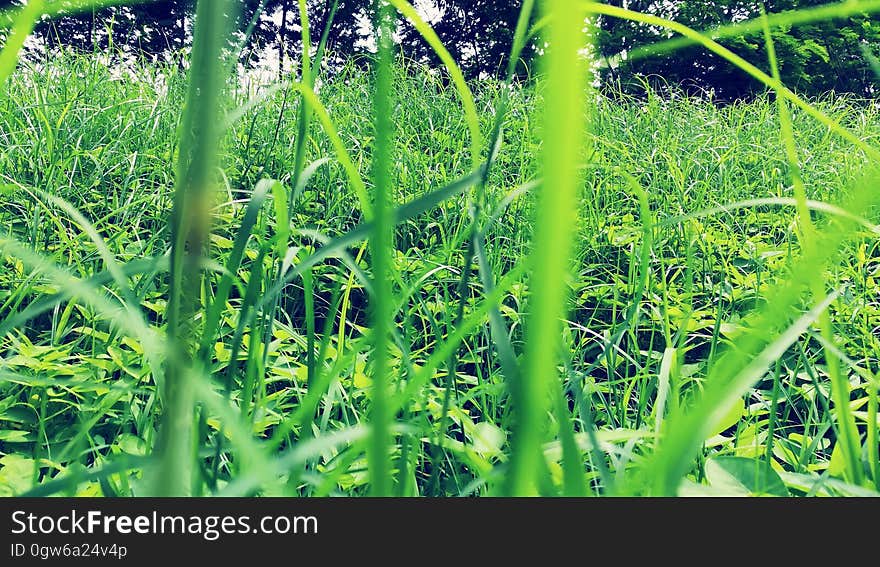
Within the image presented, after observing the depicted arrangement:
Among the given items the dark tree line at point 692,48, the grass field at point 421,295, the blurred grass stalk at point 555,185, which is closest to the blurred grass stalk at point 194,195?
the grass field at point 421,295

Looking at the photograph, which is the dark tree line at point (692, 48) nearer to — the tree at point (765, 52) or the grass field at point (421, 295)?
the tree at point (765, 52)

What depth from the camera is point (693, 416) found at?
8.8 inches

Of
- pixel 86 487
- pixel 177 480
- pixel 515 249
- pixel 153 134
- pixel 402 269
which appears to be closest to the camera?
pixel 177 480

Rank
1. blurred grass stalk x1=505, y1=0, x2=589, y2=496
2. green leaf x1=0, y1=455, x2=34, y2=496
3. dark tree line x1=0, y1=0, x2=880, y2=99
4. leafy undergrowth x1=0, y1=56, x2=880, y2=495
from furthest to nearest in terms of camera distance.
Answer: dark tree line x1=0, y1=0, x2=880, y2=99, green leaf x1=0, y1=455, x2=34, y2=496, leafy undergrowth x1=0, y1=56, x2=880, y2=495, blurred grass stalk x1=505, y1=0, x2=589, y2=496

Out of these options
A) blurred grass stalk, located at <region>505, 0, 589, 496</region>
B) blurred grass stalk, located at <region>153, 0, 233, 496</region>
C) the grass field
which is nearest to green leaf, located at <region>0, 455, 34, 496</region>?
the grass field

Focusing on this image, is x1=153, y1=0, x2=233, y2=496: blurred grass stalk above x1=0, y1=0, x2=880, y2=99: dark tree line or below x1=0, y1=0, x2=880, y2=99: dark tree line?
below

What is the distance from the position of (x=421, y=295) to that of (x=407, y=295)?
60cm

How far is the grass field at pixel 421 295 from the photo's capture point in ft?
0.72

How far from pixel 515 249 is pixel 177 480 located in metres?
1.18

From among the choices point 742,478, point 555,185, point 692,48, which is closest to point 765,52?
point 692,48

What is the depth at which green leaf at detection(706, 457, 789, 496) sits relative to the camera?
1.48 ft

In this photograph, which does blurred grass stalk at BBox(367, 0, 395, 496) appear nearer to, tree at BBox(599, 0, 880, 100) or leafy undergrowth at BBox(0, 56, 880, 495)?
leafy undergrowth at BBox(0, 56, 880, 495)

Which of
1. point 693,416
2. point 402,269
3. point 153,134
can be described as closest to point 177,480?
point 693,416
